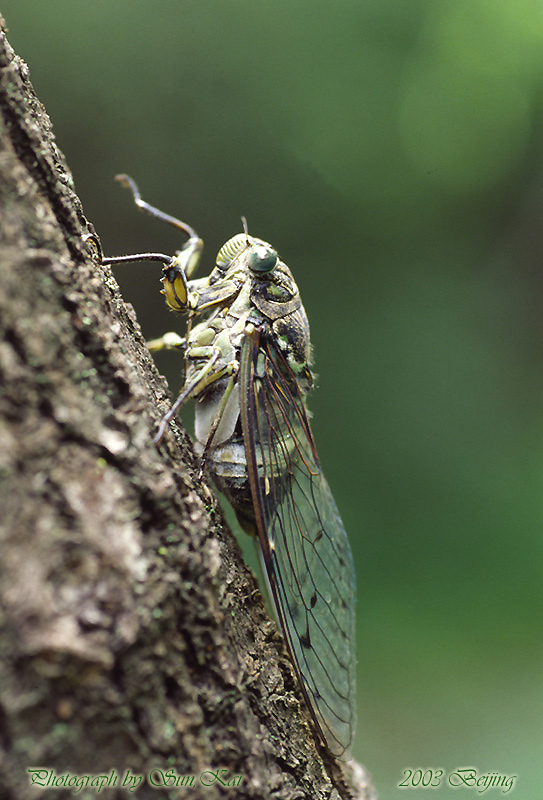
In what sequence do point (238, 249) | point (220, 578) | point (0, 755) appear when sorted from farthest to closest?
point (238, 249) → point (220, 578) → point (0, 755)

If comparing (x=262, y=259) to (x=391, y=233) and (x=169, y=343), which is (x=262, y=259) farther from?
(x=391, y=233)

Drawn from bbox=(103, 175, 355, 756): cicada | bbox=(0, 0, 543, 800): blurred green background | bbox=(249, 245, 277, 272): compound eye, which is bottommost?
bbox=(103, 175, 355, 756): cicada

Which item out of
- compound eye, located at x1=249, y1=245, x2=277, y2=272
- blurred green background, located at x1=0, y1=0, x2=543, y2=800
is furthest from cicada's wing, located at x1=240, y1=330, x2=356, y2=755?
blurred green background, located at x1=0, y1=0, x2=543, y2=800

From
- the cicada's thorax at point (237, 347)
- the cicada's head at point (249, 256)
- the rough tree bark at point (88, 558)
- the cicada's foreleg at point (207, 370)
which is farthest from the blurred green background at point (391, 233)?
the rough tree bark at point (88, 558)

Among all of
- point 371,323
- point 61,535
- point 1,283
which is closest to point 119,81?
point 371,323

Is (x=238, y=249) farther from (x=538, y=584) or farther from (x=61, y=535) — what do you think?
(x=538, y=584)

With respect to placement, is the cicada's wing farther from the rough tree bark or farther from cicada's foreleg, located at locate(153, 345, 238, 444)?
the rough tree bark

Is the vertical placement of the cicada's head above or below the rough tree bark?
above

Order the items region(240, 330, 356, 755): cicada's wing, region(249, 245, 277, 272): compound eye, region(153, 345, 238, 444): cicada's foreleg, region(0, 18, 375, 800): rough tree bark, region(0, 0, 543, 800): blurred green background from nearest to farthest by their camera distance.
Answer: region(0, 18, 375, 800): rough tree bark
region(240, 330, 356, 755): cicada's wing
region(153, 345, 238, 444): cicada's foreleg
region(249, 245, 277, 272): compound eye
region(0, 0, 543, 800): blurred green background
